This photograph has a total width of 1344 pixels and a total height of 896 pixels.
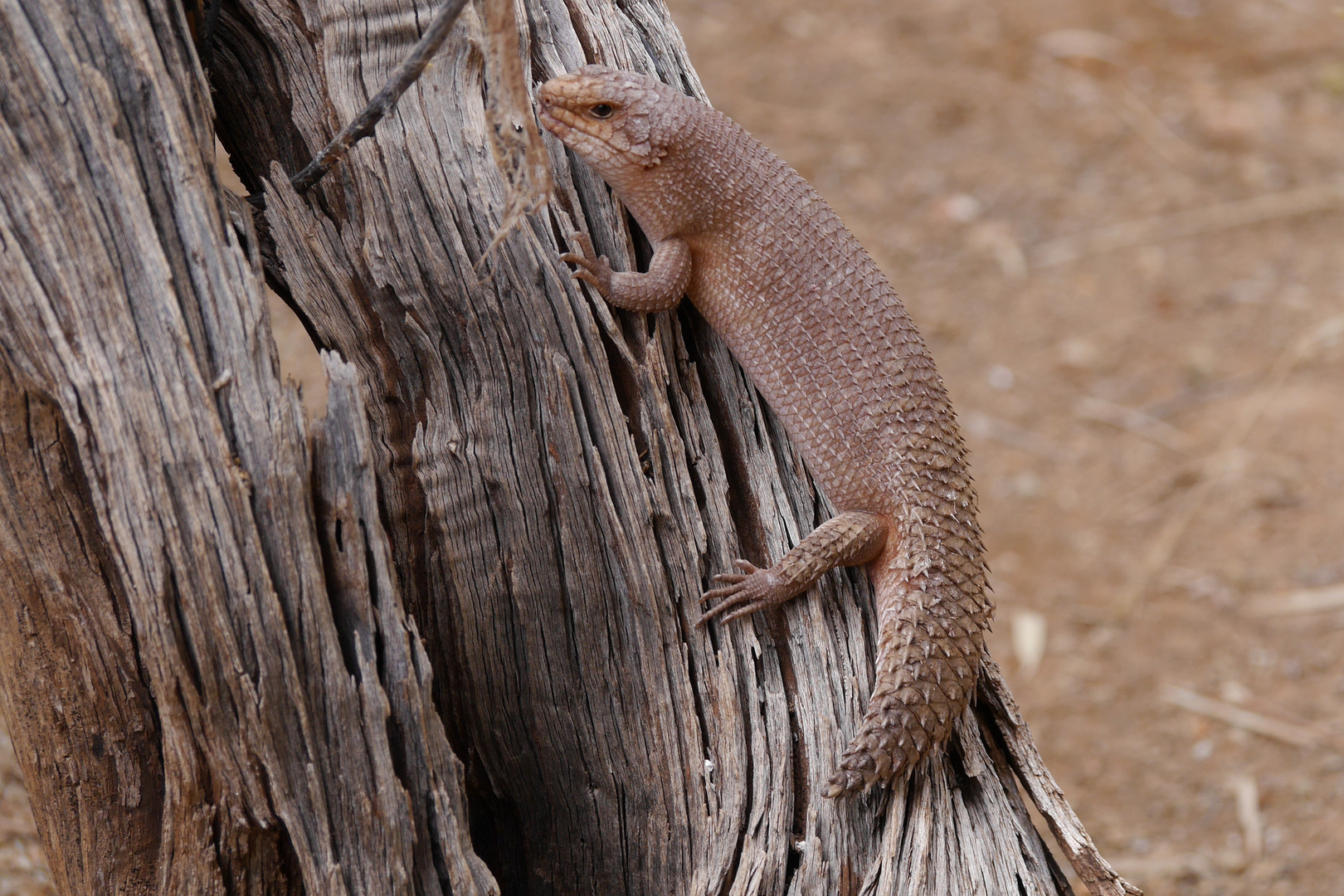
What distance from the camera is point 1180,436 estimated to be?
5.51 m

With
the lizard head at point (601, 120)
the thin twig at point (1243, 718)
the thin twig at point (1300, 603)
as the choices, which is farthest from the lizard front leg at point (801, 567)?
the thin twig at point (1300, 603)

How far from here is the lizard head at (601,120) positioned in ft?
8.58

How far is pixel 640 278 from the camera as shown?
2.52 metres

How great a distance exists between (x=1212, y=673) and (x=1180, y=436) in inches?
58.0

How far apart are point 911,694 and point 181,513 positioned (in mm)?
1541

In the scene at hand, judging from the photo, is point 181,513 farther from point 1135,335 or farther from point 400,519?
point 1135,335

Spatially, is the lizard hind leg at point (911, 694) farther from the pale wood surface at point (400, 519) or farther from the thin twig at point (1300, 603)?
the thin twig at point (1300, 603)

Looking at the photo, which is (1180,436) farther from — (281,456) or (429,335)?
(281,456)

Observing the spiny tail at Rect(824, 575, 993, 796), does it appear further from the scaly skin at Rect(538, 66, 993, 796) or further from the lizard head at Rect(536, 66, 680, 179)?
the lizard head at Rect(536, 66, 680, 179)

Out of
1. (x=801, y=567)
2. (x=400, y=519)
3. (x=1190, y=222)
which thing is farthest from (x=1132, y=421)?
(x=400, y=519)

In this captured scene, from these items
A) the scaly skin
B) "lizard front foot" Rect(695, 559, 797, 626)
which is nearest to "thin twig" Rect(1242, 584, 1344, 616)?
the scaly skin

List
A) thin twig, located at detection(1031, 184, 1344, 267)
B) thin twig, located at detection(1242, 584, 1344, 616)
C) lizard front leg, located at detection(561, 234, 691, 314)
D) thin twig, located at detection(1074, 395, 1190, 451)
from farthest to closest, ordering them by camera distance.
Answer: thin twig, located at detection(1031, 184, 1344, 267)
thin twig, located at detection(1074, 395, 1190, 451)
thin twig, located at detection(1242, 584, 1344, 616)
lizard front leg, located at detection(561, 234, 691, 314)

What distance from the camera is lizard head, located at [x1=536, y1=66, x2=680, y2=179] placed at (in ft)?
8.58

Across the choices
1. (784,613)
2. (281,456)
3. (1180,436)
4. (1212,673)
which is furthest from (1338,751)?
(281,456)
